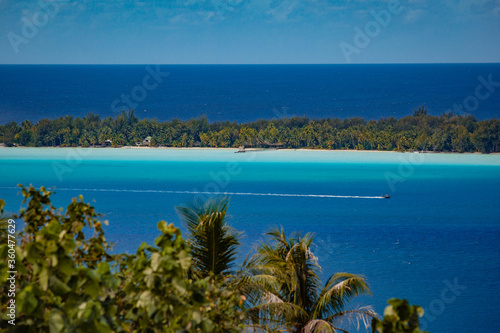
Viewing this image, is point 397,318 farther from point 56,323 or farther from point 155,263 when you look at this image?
point 56,323

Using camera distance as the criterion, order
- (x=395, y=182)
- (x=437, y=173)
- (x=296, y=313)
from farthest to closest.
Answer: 1. (x=437, y=173)
2. (x=395, y=182)
3. (x=296, y=313)

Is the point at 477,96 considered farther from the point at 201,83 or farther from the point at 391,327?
the point at 391,327

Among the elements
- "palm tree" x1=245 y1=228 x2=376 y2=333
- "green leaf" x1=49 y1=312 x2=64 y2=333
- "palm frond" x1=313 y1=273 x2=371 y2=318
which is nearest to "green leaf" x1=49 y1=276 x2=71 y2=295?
"green leaf" x1=49 y1=312 x2=64 y2=333

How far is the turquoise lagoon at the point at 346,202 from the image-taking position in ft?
55.6

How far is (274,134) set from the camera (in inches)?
1532

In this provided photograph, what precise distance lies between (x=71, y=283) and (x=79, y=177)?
3004 cm

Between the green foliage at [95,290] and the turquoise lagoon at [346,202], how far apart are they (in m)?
11.9

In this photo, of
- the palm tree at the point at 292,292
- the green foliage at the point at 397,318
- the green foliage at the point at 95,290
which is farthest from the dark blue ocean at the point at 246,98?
the green foliage at the point at 397,318

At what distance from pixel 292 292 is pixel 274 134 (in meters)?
30.5

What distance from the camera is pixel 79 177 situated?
31969mm

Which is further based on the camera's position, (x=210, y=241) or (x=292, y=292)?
(x=292, y=292)

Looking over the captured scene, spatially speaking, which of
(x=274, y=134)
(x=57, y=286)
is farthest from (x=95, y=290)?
(x=274, y=134)

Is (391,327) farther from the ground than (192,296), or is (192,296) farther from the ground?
(192,296)

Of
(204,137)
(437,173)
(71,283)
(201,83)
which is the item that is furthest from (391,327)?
(201,83)
